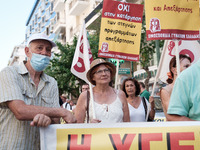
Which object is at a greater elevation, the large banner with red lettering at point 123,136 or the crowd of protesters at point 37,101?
the crowd of protesters at point 37,101

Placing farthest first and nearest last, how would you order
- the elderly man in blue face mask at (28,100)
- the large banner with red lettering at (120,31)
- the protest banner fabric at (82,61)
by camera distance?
the large banner with red lettering at (120,31) → the protest banner fabric at (82,61) → the elderly man in blue face mask at (28,100)

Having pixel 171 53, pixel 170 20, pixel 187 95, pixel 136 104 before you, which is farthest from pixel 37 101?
pixel 171 53

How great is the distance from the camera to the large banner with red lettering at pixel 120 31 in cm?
566

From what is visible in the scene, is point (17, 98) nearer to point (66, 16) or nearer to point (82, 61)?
point (82, 61)

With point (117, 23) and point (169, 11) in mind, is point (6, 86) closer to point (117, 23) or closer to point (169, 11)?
point (169, 11)

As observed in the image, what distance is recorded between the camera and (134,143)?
2.31m

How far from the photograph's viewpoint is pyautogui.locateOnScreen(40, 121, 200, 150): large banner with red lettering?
2.28 metres

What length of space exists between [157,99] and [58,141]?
7.43 meters

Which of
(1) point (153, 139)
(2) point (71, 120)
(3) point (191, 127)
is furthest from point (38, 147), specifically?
(3) point (191, 127)

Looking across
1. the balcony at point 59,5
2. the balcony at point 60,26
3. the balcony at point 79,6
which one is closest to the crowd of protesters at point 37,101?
the balcony at point 79,6

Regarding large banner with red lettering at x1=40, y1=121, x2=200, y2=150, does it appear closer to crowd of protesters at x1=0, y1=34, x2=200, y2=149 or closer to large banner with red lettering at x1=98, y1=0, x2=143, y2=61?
crowd of protesters at x1=0, y1=34, x2=200, y2=149

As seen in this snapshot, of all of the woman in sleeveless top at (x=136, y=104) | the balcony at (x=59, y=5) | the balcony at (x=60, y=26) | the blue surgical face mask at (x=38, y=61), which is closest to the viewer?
the blue surgical face mask at (x=38, y=61)

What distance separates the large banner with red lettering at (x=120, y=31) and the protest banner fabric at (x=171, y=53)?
0.54 m

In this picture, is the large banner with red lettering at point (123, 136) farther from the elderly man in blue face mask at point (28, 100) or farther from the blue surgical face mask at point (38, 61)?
the blue surgical face mask at point (38, 61)
